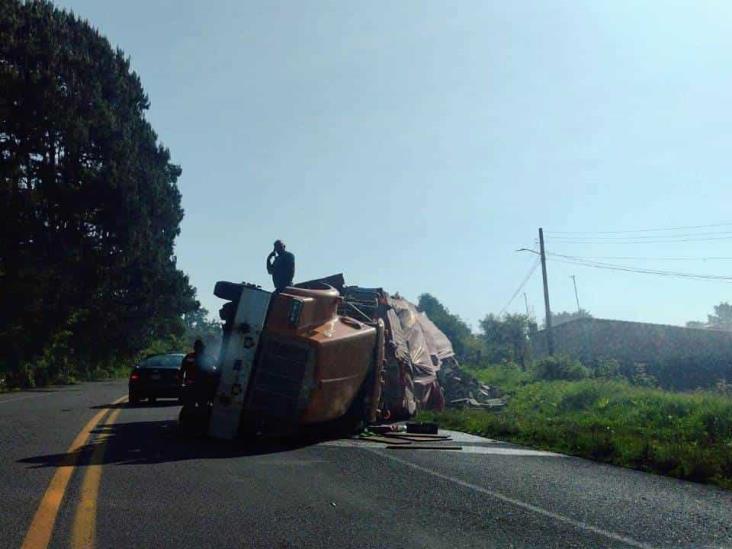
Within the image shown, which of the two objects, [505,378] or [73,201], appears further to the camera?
[505,378]

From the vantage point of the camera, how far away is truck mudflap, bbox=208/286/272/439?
Result: 1108 cm

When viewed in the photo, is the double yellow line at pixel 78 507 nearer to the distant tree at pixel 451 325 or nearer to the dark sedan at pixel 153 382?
the dark sedan at pixel 153 382

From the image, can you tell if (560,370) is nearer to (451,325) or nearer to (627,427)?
(627,427)

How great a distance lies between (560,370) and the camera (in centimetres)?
3681

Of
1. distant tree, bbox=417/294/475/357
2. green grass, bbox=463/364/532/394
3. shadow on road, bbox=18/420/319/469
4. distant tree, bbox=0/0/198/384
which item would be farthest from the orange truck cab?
distant tree, bbox=417/294/475/357

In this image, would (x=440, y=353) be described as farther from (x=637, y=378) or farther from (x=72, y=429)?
(x=637, y=378)

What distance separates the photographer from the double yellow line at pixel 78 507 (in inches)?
209

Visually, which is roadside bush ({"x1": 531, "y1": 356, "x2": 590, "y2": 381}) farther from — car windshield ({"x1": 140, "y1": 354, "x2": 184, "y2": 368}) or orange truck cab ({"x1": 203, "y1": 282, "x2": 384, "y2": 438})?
orange truck cab ({"x1": 203, "y1": 282, "x2": 384, "y2": 438})

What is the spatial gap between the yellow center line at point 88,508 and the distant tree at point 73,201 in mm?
25941

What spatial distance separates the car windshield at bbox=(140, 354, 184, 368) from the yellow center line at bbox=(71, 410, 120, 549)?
11.7 metres

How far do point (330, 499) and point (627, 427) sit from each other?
31.9ft

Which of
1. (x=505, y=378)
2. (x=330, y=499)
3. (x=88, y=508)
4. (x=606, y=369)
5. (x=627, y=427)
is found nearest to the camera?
(x=88, y=508)

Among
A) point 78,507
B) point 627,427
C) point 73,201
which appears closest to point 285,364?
point 78,507

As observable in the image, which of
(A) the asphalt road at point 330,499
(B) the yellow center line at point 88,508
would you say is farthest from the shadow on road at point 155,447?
(B) the yellow center line at point 88,508
